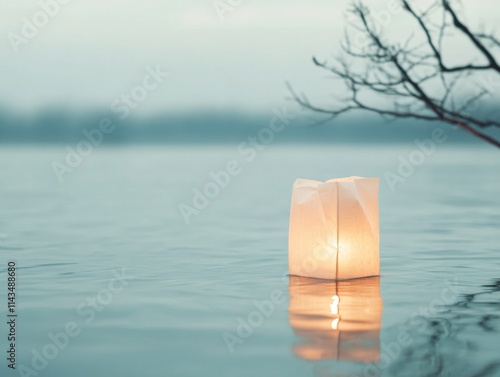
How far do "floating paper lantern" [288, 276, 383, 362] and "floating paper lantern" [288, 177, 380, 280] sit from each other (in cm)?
13

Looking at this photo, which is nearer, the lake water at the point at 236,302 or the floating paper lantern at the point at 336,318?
the lake water at the point at 236,302

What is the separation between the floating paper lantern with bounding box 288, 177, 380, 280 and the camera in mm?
8164

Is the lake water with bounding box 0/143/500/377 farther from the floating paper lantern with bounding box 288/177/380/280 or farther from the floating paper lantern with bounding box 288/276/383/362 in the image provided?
the floating paper lantern with bounding box 288/177/380/280

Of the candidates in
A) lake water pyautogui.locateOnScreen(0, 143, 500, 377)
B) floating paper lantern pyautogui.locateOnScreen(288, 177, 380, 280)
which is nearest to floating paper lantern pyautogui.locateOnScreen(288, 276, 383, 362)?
lake water pyautogui.locateOnScreen(0, 143, 500, 377)

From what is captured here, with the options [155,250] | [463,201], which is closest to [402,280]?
[155,250]

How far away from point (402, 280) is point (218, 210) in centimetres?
898

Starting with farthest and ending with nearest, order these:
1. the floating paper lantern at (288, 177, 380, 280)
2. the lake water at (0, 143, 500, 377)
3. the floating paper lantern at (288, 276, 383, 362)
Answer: the floating paper lantern at (288, 177, 380, 280), the floating paper lantern at (288, 276, 383, 362), the lake water at (0, 143, 500, 377)

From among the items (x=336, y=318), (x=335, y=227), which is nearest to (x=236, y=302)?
(x=336, y=318)

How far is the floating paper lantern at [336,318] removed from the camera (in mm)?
5836

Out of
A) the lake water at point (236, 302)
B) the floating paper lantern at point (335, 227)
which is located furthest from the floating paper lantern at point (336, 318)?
the floating paper lantern at point (335, 227)

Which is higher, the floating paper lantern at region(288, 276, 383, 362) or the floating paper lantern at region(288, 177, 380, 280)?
the floating paper lantern at region(288, 177, 380, 280)

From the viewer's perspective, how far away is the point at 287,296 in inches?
306

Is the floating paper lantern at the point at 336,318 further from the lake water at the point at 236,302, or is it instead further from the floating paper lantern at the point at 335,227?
the floating paper lantern at the point at 335,227

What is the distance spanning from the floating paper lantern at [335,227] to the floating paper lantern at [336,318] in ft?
0.42
